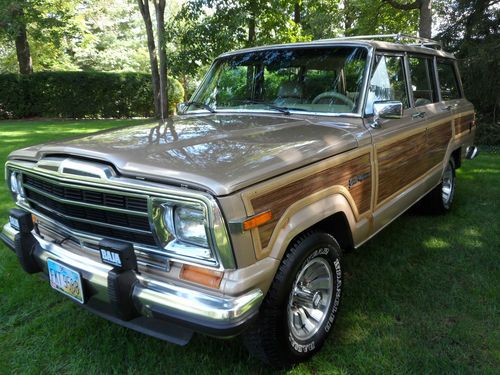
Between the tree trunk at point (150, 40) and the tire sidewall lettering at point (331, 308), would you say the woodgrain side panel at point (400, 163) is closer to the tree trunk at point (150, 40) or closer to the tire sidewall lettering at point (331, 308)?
the tire sidewall lettering at point (331, 308)

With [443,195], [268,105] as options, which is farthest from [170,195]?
[443,195]

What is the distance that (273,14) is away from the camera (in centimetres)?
852

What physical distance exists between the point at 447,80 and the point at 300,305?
3668mm

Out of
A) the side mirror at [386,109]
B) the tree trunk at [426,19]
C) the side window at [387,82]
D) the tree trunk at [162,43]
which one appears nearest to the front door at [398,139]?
the side window at [387,82]

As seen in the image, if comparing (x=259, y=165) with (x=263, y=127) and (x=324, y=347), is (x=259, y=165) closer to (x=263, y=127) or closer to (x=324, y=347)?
(x=263, y=127)

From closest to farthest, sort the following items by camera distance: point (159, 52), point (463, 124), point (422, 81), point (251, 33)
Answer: point (422, 81)
point (463, 124)
point (251, 33)
point (159, 52)

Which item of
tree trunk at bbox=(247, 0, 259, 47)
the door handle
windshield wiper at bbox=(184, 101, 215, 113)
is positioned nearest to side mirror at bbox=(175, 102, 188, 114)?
windshield wiper at bbox=(184, 101, 215, 113)

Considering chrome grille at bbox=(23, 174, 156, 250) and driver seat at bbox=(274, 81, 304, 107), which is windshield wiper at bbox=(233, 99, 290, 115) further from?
chrome grille at bbox=(23, 174, 156, 250)

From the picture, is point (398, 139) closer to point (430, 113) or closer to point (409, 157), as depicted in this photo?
Answer: point (409, 157)

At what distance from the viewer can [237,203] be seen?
1.92m

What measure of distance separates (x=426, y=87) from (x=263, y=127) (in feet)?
7.52

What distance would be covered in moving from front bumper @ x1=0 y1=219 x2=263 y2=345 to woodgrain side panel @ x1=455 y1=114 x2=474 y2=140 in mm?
3815

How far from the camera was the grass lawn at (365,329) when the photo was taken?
2.51 metres

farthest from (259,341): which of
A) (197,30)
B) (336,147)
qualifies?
(197,30)
